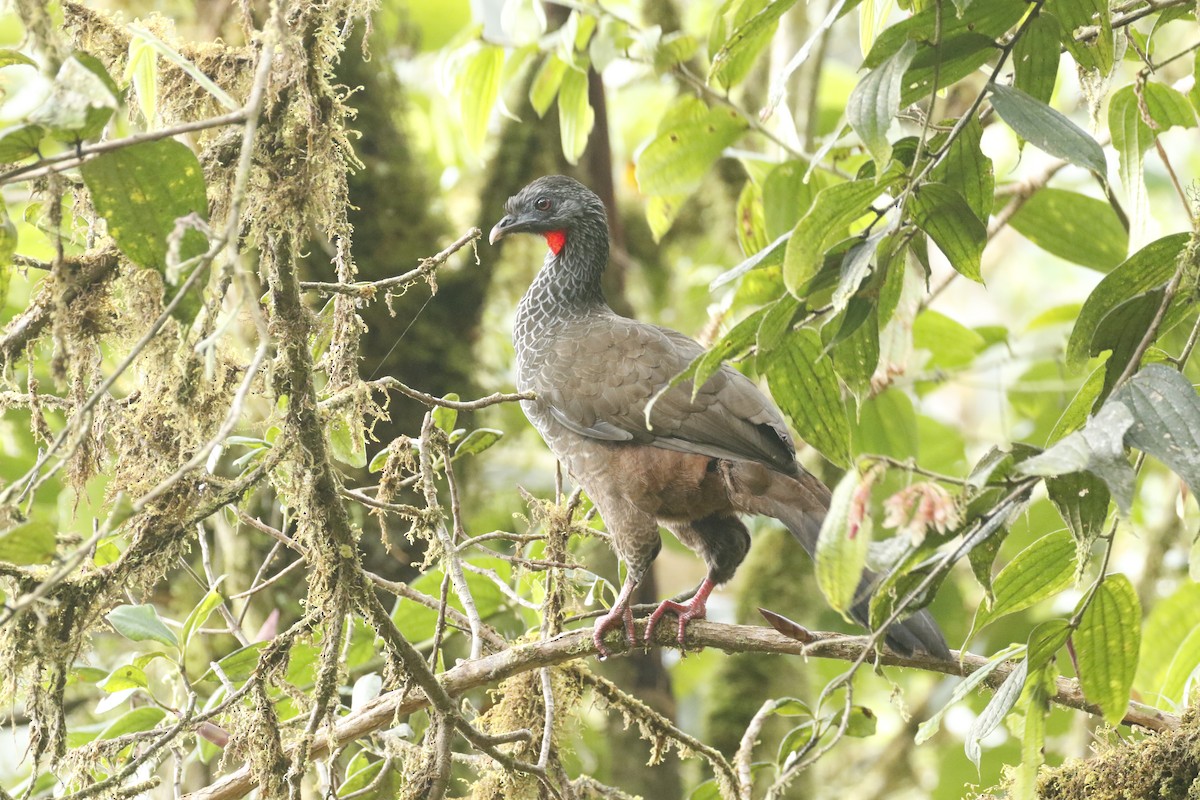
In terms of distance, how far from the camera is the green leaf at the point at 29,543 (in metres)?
1.41

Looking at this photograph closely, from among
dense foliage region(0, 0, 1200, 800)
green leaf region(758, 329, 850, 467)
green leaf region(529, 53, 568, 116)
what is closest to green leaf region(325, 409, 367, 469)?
dense foliage region(0, 0, 1200, 800)

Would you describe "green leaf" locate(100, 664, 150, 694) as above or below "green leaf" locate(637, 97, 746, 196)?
below

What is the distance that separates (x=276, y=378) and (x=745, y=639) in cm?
129

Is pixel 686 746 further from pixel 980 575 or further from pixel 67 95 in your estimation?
pixel 67 95

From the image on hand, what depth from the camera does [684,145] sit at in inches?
146

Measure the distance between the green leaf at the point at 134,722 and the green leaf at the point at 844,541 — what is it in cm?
184

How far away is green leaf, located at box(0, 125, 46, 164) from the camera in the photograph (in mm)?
1416

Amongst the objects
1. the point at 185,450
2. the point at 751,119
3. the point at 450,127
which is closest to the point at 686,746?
the point at 185,450

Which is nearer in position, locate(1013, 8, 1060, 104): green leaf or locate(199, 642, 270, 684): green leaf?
locate(1013, 8, 1060, 104): green leaf

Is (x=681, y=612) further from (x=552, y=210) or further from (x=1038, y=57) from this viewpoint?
(x=1038, y=57)

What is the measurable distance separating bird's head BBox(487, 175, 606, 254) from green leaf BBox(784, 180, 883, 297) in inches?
101

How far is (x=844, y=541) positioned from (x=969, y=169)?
91 cm

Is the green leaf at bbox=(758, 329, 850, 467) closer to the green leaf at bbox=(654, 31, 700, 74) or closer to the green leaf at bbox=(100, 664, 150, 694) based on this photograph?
the green leaf at bbox=(100, 664, 150, 694)

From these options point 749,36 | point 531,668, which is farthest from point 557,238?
point 749,36
